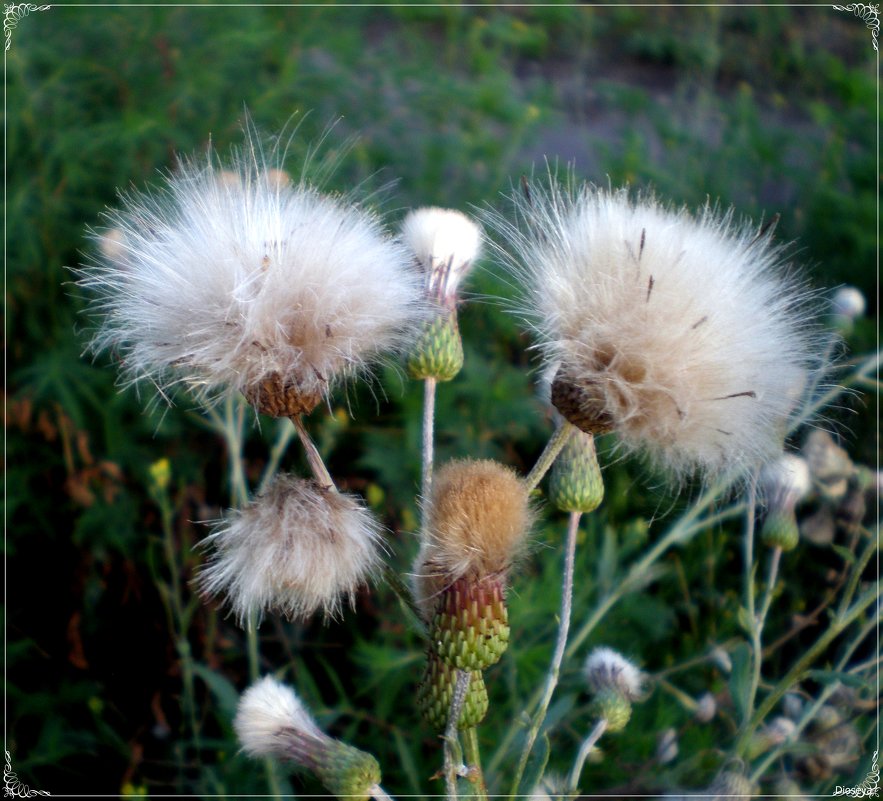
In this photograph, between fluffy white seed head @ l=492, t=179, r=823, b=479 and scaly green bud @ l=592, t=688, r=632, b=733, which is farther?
scaly green bud @ l=592, t=688, r=632, b=733

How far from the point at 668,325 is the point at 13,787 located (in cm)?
188

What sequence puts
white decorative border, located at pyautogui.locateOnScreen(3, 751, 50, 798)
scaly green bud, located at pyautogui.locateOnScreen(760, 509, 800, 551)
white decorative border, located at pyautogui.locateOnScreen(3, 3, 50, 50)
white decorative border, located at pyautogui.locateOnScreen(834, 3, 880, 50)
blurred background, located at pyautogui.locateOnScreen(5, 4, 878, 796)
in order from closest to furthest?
scaly green bud, located at pyautogui.locateOnScreen(760, 509, 800, 551)
white decorative border, located at pyautogui.locateOnScreen(3, 751, 50, 798)
blurred background, located at pyautogui.locateOnScreen(5, 4, 878, 796)
white decorative border, located at pyautogui.locateOnScreen(3, 3, 50, 50)
white decorative border, located at pyautogui.locateOnScreen(834, 3, 880, 50)

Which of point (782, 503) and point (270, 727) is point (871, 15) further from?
point (270, 727)

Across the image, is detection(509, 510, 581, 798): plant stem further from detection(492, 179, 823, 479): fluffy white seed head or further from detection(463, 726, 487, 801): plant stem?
detection(492, 179, 823, 479): fluffy white seed head

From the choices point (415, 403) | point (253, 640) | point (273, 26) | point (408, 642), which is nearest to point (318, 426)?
point (415, 403)

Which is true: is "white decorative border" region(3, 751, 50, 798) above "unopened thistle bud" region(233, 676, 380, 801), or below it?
below

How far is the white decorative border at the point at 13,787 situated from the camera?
6.28ft

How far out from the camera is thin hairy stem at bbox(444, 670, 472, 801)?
1.02 meters

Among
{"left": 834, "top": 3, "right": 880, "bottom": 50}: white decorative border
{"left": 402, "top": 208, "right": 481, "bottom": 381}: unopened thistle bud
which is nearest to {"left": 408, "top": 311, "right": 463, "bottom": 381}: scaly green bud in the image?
{"left": 402, "top": 208, "right": 481, "bottom": 381}: unopened thistle bud

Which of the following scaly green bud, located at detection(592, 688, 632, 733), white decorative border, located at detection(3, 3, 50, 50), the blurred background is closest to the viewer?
scaly green bud, located at detection(592, 688, 632, 733)

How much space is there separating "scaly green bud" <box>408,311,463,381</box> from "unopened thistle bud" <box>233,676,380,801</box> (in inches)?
20.8

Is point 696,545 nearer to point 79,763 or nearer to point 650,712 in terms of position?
point 650,712

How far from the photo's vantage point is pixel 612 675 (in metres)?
1.38

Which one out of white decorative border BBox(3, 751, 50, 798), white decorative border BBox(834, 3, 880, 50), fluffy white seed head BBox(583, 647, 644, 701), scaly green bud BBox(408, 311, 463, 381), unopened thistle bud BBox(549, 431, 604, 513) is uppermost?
white decorative border BBox(834, 3, 880, 50)
